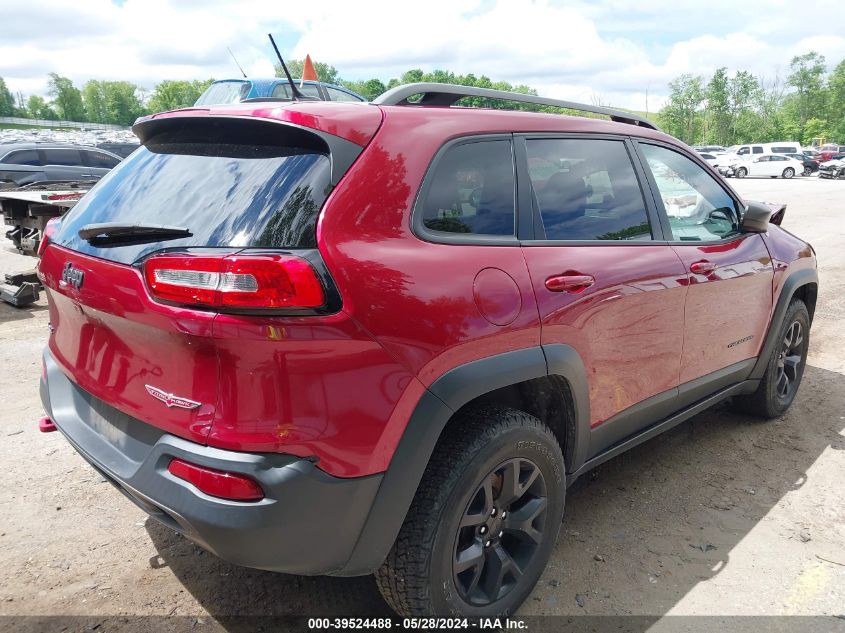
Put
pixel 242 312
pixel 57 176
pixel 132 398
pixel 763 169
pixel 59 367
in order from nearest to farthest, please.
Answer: pixel 242 312, pixel 132 398, pixel 59 367, pixel 57 176, pixel 763 169

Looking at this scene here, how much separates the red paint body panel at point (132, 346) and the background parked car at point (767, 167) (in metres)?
39.0

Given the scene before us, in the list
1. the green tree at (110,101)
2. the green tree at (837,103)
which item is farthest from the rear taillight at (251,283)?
the green tree at (110,101)

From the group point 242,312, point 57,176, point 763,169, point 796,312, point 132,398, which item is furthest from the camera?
point 763,169

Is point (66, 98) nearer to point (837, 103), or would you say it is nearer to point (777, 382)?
point (837, 103)

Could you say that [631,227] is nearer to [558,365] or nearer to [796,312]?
[558,365]

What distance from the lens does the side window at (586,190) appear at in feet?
8.61

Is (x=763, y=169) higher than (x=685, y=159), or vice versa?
(x=685, y=159)

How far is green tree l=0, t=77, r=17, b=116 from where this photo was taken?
148 metres

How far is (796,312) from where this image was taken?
4.25 meters

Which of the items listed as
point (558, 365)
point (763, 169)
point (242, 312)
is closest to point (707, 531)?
point (558, 365)

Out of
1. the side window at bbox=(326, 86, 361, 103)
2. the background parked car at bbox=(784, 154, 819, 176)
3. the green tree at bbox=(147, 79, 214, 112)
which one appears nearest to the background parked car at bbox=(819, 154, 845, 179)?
the background parked car at bbox=(784, 154, 819, 176)

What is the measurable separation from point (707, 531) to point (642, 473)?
1.91 feet

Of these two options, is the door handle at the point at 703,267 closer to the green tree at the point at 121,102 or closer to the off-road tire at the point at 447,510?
the off-road tire at the point at 447,510

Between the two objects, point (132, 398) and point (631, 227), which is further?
point (631, 227)
